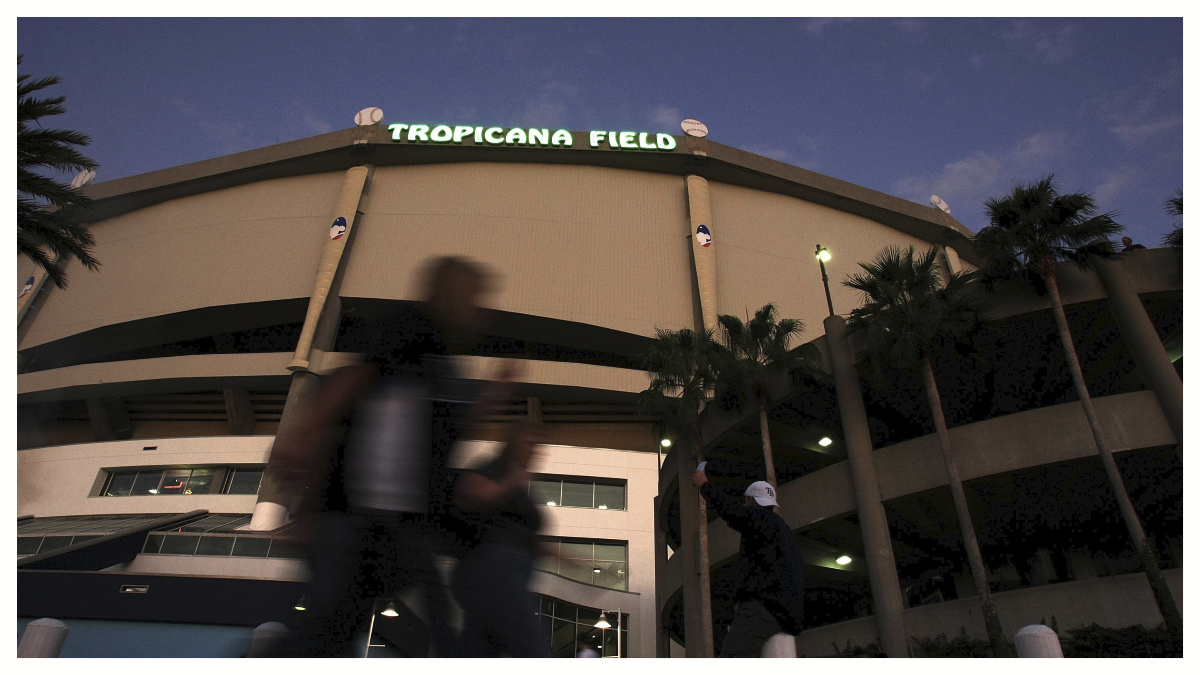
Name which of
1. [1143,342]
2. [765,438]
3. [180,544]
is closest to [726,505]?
[765,438]

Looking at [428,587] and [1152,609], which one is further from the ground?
[1152,609]

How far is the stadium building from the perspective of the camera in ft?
58.0

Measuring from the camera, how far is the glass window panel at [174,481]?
34344mm

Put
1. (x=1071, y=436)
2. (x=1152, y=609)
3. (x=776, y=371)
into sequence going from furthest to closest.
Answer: (x=776, y=371) → (x=1071, y=436) → (x=1152, y=609)

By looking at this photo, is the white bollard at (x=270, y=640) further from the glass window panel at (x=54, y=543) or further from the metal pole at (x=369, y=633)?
the glass window panel at (x=54, y=543)

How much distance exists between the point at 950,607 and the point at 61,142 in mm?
22662

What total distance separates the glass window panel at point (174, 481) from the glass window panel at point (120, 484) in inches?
72.9

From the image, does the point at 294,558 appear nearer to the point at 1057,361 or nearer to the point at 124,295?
the point at 1057,361

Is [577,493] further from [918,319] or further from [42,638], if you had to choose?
[42,638]

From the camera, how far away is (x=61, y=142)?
14625mm

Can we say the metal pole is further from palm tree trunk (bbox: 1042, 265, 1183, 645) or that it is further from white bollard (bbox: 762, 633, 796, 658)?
palm tree trunk (bbox: 1042, 265, 1183, 645)
